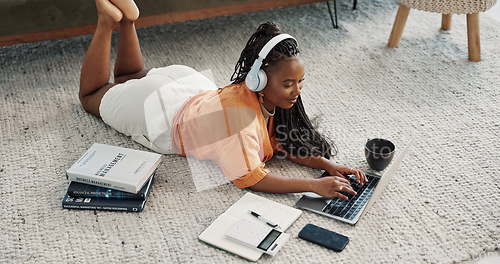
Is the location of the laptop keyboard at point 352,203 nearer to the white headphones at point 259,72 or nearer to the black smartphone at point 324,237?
the black smartphone at point 324,237

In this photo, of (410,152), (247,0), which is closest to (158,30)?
(247,0)

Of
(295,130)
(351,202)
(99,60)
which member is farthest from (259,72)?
(99,60)

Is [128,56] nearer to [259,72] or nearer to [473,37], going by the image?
[259,72]

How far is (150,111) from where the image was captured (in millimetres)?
1609

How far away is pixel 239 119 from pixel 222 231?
30 cm

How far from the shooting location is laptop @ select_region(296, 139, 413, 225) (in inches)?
53.2

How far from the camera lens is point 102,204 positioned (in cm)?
139

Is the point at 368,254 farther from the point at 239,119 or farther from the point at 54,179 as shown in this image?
the point at 54,179

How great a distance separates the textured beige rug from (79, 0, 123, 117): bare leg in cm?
9

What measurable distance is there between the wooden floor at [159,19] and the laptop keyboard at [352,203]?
1.13 meters

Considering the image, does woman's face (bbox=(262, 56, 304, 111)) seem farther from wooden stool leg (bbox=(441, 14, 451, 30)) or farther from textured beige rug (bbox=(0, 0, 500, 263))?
wooden stool leg (bbox=(441, 14, 451, 30))

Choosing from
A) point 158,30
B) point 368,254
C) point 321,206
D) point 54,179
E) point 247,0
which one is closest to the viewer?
point 368,254

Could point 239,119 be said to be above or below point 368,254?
above

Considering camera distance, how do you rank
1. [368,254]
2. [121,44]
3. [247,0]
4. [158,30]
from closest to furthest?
[368,254]
[121,44]
[247,0]
[158,30]
